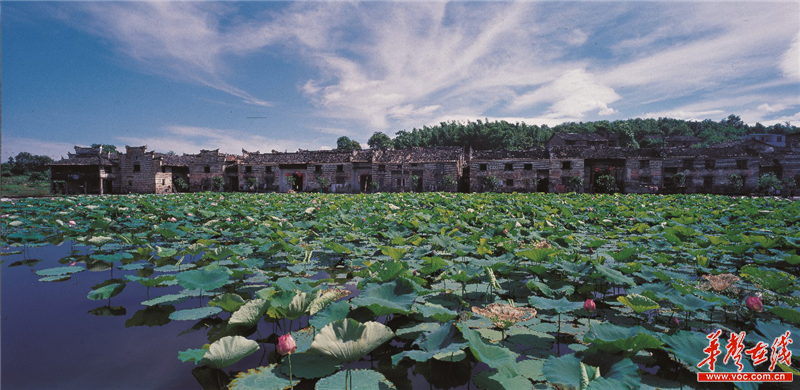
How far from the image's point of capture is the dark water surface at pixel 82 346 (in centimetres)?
158

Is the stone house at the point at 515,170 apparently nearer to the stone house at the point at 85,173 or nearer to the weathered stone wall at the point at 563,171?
the weathered stone wall at the point at 563,171

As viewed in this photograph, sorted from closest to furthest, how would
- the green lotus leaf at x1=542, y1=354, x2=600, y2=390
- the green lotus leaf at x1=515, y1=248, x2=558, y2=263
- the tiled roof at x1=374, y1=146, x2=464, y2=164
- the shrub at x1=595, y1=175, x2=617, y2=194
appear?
the green lotus leaf at x1=542, y1=354, x2=600, y2=390
the green lotus leaf at x1=515, y1=248, x2=558, y2=263
the shrub at x1=595, y1=175, x2=617, y2=194
the tiled roof at x1=374, y1=146, x2=464, y2=164

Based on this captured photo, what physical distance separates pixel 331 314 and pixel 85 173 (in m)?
45.7

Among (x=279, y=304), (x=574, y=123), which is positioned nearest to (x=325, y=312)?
(x=279, y=304)

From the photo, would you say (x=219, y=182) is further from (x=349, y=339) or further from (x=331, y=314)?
(x=349, y=339)

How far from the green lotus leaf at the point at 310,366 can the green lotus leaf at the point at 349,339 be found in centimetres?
16

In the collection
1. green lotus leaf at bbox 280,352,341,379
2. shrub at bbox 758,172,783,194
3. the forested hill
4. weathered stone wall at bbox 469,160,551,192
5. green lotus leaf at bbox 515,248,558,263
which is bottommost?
green lotus leaf at bbox 280,352,341,379

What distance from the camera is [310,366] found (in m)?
1.47

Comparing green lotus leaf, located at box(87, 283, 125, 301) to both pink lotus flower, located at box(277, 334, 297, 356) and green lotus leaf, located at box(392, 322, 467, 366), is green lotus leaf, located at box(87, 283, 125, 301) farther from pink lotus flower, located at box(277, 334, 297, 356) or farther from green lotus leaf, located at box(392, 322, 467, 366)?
green lotus leaf, located at box(392, 322, 467, 366)

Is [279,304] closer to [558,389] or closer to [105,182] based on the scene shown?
[558,389]

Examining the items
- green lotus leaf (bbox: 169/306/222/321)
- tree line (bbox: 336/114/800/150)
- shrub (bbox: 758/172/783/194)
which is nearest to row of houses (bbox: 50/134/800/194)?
shrub (bbox: 758/172/783/194)

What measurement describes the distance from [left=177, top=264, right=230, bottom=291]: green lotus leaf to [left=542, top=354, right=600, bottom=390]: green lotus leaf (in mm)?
1964

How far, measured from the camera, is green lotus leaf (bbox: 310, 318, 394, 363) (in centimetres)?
128

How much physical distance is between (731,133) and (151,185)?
100978 millimetres
